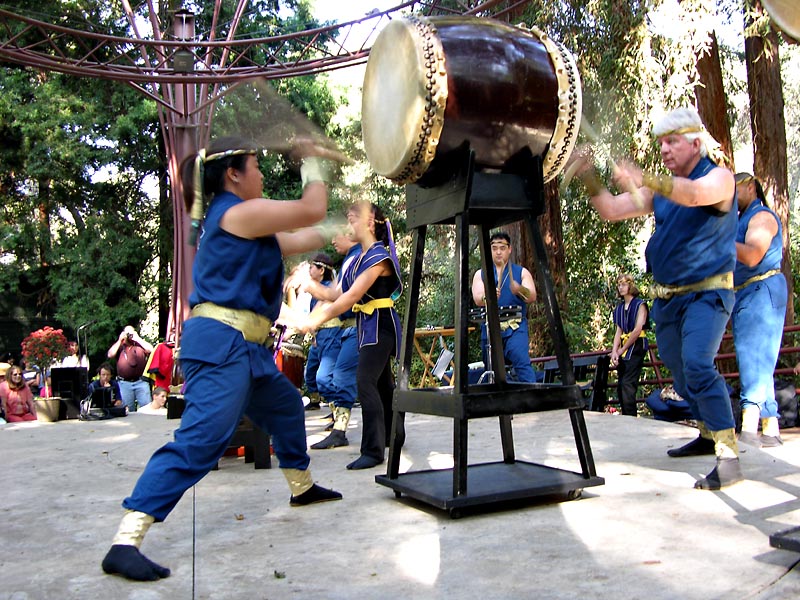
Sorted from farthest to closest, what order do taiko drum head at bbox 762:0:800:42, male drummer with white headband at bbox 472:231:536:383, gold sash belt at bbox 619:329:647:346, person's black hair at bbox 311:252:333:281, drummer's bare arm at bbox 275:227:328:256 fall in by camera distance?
gold sash belt at bbox 619:329:647:346, person's black hair at bbox 311:252:333:281, male drummer with white headband at bbox 472:231:536:383, drummer's bare arm at bbox 275:227:328:256, taiko drum head at bbox 762:0:800:42

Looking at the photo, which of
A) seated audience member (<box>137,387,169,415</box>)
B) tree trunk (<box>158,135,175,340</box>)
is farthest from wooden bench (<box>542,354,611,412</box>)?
tree trunk (<box>158,135,175,340</box>)

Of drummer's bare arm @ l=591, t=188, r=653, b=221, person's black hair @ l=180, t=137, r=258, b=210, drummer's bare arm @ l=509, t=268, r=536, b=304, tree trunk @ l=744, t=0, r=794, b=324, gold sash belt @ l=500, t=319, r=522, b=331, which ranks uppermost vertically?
tree trunk @ l=744, t=0, r=794, b=324

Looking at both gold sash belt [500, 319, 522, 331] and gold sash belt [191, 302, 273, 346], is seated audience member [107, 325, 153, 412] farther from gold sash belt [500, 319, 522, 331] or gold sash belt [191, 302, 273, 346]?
gold sash belt [191, 302, 273, 346]

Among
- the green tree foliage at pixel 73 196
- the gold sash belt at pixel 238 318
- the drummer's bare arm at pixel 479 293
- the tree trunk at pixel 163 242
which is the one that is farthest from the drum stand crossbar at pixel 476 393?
the tree trunk at pixel 163 242

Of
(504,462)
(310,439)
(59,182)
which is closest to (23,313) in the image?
(59,182)

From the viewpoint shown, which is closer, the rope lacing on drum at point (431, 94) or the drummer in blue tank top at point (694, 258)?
the rope lacing on drum at point (431, 94)

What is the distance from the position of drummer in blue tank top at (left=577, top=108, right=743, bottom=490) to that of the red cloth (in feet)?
27.7

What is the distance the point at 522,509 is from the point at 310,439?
309 cm

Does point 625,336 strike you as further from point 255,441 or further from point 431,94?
point 431,94

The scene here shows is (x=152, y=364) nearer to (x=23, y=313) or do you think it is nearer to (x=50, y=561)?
(x=50, y=561)

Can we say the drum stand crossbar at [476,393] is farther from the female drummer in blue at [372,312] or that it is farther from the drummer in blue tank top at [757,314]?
the drummer in blue tank top at [757,314]

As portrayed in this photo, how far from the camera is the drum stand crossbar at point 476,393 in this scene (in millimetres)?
3400

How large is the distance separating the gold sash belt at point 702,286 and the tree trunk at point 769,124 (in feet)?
17.0

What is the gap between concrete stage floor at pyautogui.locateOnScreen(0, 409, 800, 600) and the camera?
98.0 inches
